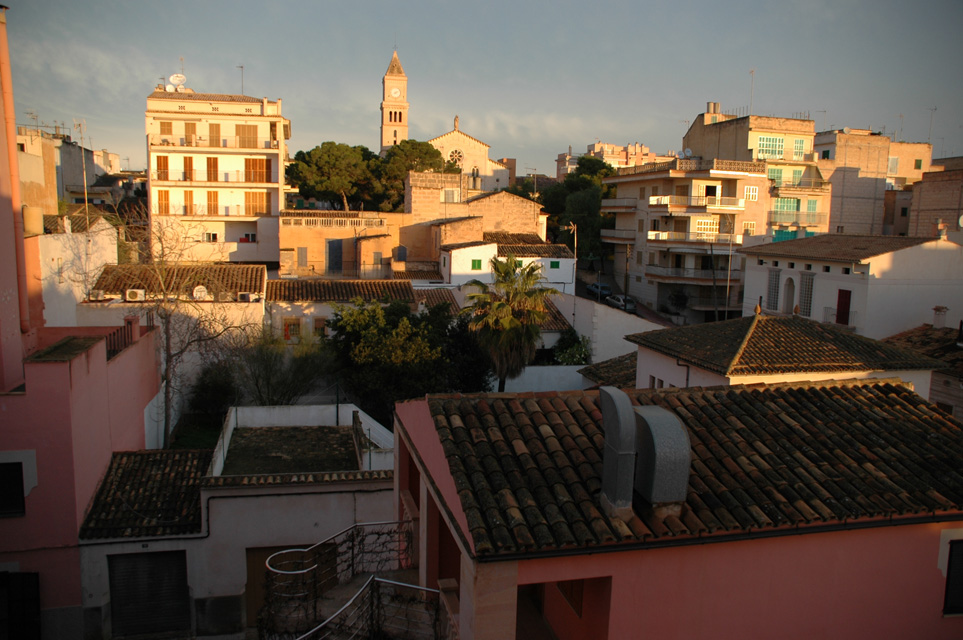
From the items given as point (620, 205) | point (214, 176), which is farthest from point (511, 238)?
point (214, 176)

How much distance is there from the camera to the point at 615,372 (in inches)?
929

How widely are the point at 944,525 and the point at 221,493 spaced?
1268 cm

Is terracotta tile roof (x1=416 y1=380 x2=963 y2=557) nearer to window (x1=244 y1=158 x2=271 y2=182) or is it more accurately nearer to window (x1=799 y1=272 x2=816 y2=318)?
window (x1=799 y1=272 x2=816 y2=318)

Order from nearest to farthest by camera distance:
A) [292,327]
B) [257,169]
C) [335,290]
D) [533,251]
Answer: [292,327]
[335,290]
[533,251]
[257,169]

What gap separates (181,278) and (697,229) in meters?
31.3

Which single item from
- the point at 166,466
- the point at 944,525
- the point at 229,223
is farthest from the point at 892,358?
the point at 229,223

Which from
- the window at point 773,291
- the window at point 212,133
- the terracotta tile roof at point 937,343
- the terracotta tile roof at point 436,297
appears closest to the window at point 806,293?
the window at point 773,291

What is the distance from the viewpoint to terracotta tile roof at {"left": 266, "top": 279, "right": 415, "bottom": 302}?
28.5 m

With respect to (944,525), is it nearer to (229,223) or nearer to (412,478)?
(412,478)

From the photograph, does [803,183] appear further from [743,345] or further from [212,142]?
[212,142]

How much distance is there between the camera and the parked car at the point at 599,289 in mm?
47487

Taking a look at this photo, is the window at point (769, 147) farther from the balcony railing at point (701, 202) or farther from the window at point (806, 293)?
the window at point (806, 293)

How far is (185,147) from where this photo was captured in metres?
43.9

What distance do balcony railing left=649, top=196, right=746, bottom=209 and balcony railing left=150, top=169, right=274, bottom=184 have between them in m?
25.0
